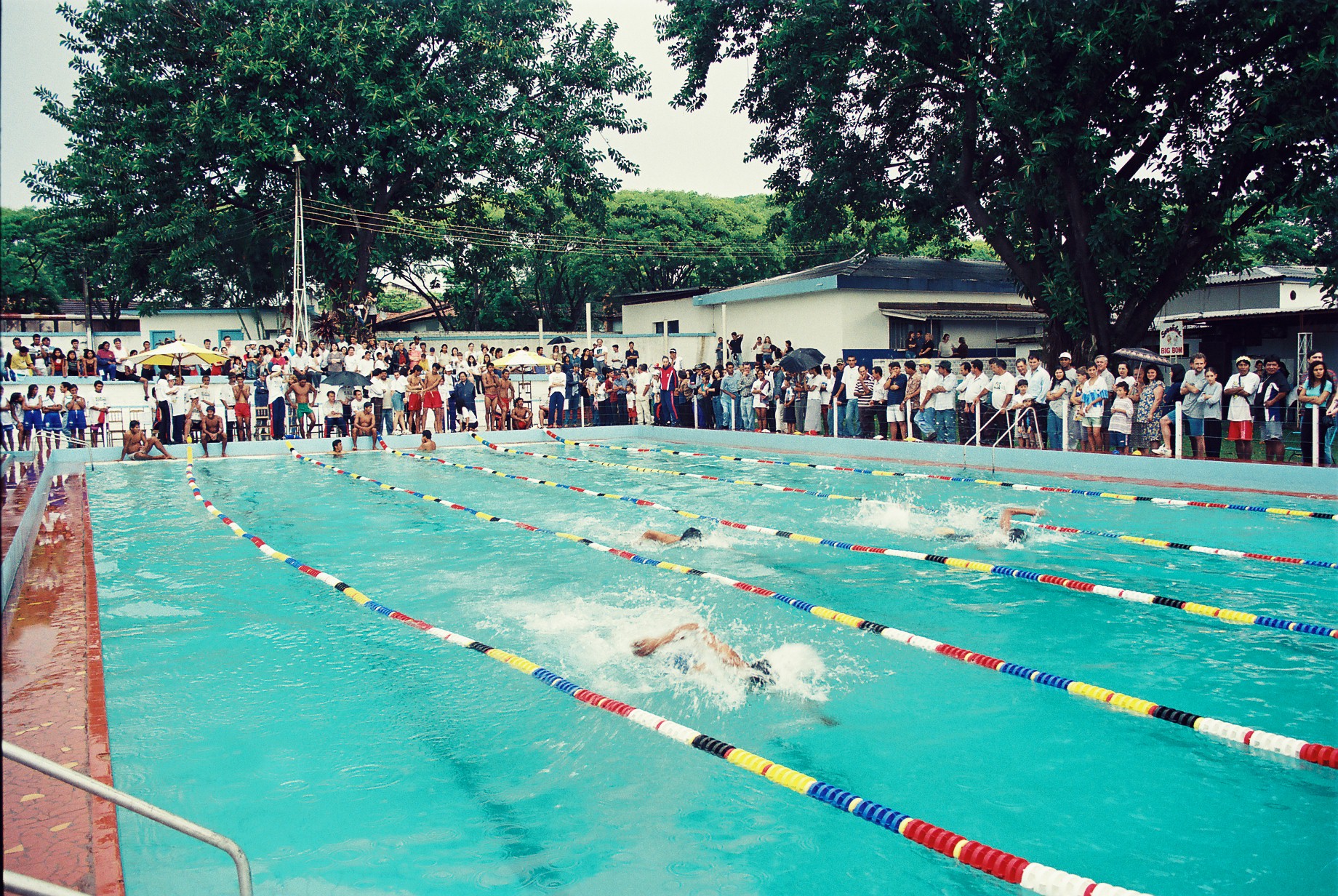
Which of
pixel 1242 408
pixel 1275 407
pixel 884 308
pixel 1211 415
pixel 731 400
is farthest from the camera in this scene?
pixel 884 308

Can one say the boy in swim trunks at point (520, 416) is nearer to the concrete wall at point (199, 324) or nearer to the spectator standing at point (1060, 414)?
the spectator standing at point (1060, 414)

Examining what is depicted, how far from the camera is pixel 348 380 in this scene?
2195 centimetres

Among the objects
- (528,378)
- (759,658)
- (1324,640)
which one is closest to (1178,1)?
(1324,640)

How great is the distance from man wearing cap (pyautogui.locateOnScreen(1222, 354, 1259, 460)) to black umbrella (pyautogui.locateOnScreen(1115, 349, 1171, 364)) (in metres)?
3.78

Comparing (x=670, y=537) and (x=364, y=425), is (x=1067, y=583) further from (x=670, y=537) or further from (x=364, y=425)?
(x=364, y=425)

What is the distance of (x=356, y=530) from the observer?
11.6m

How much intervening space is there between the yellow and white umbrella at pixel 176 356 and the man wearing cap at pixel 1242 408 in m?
19.5

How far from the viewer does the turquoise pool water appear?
4.12m

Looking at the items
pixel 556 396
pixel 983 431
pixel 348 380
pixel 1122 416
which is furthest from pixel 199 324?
pixel 1122 416

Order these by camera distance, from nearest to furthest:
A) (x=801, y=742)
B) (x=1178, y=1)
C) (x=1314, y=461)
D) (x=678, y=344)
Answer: (x=801, y=742) → (x=1314, y=461) → (x=1178, y=1) → (x=678, y=344)

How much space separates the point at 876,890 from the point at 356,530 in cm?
890

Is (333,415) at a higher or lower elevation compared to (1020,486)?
higher

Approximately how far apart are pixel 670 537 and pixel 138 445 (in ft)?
43.3

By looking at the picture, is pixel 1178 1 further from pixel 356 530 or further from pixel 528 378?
pixel 528 378
